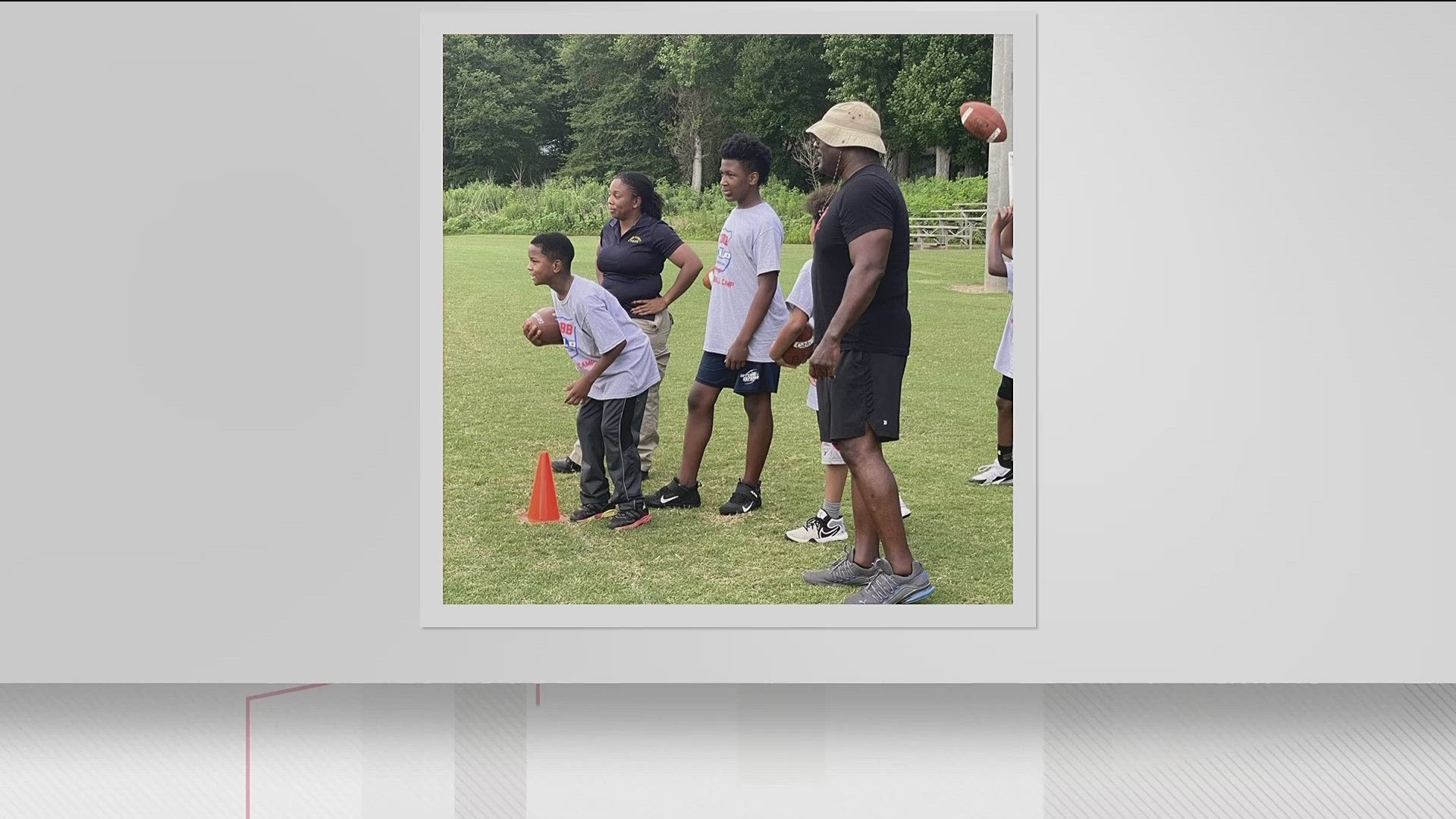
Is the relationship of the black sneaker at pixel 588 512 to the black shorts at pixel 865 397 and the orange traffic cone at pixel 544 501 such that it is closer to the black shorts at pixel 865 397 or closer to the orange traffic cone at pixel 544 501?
the orange traffic cone at pixel 544 501

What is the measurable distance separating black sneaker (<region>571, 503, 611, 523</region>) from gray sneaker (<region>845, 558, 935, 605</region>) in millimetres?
1418

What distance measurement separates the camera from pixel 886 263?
5.25m

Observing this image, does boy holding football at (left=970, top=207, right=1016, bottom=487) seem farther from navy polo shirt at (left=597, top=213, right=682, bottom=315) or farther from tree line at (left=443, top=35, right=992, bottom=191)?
tree line at (left=443, top=35, right=992, bottom=191)

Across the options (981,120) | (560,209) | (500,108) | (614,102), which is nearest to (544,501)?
(981,120)

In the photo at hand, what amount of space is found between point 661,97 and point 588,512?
6196 mm
